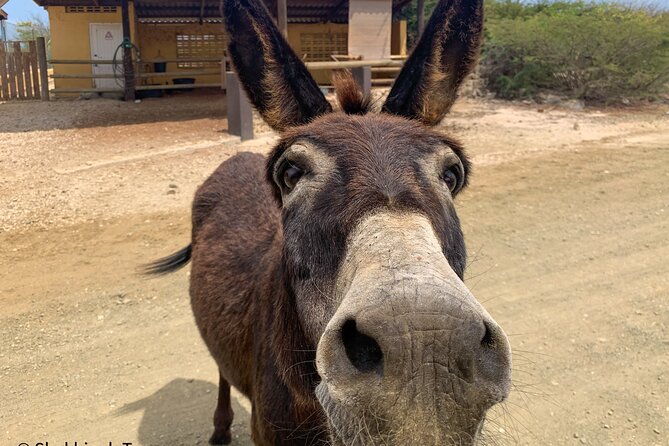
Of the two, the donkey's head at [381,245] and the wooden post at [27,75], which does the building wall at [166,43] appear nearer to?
the wooden post at [27,75]

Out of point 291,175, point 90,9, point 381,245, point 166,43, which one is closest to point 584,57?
point 166,43

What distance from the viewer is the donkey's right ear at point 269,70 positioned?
91.7 inches

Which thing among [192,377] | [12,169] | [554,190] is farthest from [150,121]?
[192,377]

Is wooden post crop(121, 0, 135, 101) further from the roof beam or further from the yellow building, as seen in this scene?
the roof beam

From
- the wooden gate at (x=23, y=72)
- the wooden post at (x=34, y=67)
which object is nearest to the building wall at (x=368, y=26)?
the wooden gate at (x=23, y=72)

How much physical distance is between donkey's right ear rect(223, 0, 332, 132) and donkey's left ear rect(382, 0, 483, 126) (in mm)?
372

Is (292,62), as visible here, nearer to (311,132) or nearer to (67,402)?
(311,132)

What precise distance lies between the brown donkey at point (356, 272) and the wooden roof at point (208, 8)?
1734 centimetres

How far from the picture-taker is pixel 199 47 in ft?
73.0

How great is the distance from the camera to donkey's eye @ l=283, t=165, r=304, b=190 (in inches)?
76.4

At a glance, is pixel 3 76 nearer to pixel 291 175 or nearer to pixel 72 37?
pixel 72 37

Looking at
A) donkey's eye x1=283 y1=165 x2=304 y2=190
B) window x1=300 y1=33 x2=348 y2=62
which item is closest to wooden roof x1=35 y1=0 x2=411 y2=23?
window x1=300 y1=33 x2=348 y2=62

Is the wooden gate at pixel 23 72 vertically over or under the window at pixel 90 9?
under

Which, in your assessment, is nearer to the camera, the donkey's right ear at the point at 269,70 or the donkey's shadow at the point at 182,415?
the donkey's right ear at the point at 269,70
